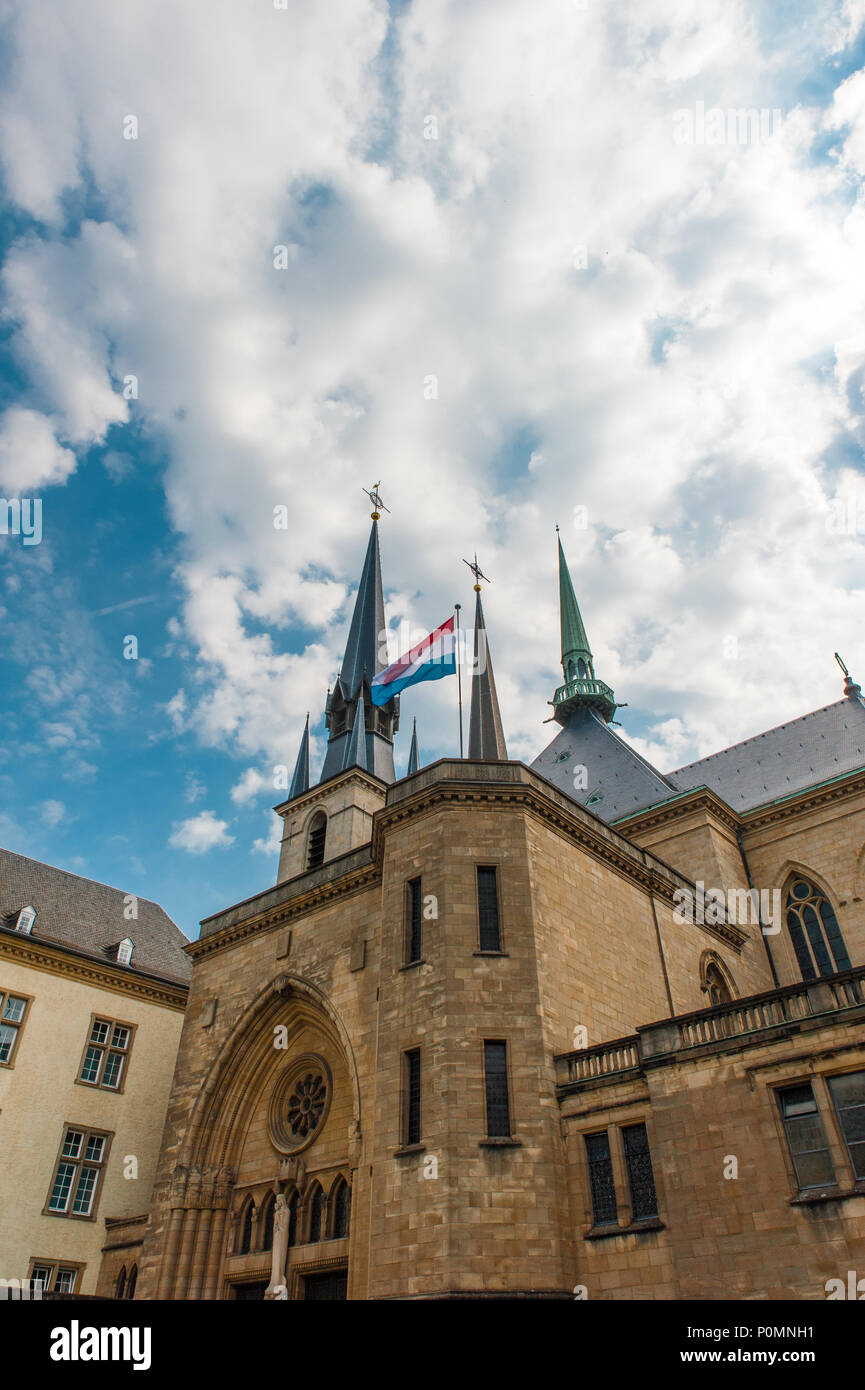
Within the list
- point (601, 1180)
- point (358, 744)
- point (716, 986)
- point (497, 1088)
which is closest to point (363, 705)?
point (358, 744)

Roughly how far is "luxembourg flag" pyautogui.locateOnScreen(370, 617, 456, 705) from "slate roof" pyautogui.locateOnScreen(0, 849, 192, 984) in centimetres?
1126

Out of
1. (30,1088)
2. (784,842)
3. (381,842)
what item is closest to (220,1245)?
(30,1088)

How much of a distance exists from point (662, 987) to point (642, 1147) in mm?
6865

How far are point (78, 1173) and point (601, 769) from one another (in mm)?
23524

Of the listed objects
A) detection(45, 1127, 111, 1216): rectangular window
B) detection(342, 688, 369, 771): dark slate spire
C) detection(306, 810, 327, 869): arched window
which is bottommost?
detection(45, 1127, 111, 1216): rectangular window

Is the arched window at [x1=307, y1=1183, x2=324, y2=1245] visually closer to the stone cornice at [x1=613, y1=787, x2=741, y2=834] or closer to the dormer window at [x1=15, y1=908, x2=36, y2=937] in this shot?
the dormer window at [x1=15, y1=908, x2=36, y2=937]

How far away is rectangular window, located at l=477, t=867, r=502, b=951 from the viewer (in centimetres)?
1864

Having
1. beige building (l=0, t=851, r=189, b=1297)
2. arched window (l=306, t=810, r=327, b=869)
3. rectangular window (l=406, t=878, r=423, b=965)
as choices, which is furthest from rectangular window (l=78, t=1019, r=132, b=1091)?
rectangular window (l=406, t=878, r=423, b=965)

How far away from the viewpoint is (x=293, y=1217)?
21438mm

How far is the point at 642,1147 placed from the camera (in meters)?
15.6

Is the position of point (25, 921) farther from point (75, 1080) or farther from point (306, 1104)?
point (306, 1104)

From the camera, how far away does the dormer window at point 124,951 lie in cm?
3198
